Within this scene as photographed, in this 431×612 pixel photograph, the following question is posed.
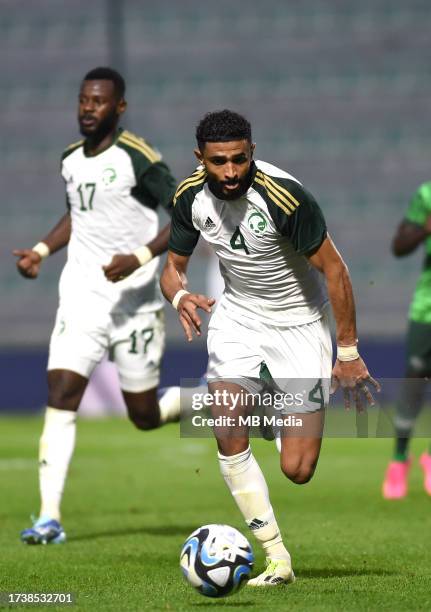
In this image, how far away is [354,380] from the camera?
19.1 ft

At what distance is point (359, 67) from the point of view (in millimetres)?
28047

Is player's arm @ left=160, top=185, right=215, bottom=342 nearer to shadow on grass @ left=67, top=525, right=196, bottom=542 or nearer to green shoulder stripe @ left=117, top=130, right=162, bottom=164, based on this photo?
green shoulder stripe @ left=117, top=130, right=162, bottom=164

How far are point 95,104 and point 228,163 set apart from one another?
265 centimetres

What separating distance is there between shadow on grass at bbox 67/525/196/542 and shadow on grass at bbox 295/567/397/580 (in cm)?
180

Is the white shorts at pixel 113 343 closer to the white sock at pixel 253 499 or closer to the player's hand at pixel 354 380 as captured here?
the white sock at pixel 253 499

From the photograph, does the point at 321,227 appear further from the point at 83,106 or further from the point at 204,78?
the point at 204,78

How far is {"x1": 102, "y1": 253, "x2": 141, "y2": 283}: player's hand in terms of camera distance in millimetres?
7734

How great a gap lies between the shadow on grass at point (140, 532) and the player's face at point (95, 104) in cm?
249

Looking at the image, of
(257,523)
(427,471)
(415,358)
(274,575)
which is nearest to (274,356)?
(257,523)

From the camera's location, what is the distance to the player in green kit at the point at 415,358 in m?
10.2

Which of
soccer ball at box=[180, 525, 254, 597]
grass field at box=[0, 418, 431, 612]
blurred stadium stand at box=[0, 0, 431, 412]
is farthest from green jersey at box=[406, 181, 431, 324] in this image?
blurred stadium stand at box=[0, 0, 431, 412]

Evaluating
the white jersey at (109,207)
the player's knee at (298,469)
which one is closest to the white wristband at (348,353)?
the player's knee at (298,469)

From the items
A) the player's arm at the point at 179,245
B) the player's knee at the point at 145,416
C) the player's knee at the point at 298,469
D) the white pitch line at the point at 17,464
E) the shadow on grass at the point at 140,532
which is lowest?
the white pitch line at the point at 17,464

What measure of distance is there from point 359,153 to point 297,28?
9.96 feet
